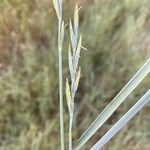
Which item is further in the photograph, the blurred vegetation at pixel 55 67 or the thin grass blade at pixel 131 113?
the blurred vegetation at pixel 55 67

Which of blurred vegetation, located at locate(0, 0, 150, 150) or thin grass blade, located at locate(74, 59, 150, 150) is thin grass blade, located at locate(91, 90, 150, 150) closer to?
thin grass blade, located at locate(74, 59, 150, 150)

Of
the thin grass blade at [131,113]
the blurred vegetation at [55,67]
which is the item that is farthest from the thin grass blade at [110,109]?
the blurred vegetation at [55,67]

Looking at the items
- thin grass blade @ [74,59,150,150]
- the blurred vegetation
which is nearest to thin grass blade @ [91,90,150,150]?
thin grass blade @ [74,59,150,150]

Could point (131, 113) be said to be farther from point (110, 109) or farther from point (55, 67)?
point (55, 67)

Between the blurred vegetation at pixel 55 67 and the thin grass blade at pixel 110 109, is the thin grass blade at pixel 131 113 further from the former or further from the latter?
the blurred vegetation at pixel 55 67

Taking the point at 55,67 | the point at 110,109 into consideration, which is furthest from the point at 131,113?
the point at 55,67

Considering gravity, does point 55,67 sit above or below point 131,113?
below

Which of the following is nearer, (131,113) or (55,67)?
(131,113)

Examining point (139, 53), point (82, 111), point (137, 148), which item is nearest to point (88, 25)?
point (139, 53)
